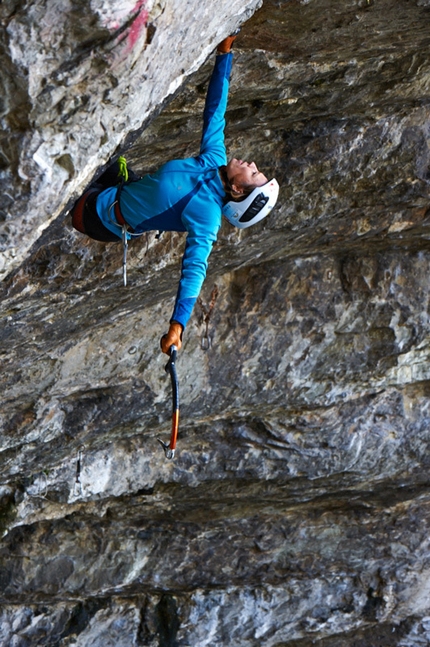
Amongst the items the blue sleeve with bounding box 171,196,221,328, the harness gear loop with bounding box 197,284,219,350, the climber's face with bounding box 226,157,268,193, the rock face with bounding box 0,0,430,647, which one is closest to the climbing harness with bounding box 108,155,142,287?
the rock face with bounding box 0,0,430,647

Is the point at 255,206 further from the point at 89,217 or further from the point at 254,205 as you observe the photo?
the point at 89,217

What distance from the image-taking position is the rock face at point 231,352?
478cm

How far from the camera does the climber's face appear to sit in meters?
5.97

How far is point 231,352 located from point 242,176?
4.34m

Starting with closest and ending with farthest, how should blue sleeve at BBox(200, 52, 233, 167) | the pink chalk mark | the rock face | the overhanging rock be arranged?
1. the overhanging rock
2. the pink chalk mark
3. the rock face
4. blue sleeve at BBox(200, 52, 233, 167)

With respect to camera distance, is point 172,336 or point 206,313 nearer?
point 172,336

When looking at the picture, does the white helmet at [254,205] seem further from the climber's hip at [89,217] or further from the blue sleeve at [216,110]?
the climber's hip at [89,217]

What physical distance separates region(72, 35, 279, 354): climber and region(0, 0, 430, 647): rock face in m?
0.37

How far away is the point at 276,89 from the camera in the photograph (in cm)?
731

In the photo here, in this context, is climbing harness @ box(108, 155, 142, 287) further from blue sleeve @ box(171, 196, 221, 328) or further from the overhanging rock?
the overhanging rock

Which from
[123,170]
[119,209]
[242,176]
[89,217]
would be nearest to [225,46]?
[242,176]

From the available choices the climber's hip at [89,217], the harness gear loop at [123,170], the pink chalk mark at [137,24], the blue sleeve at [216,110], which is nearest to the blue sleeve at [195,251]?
the blue sleeve at [216,110]

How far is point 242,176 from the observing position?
5973 millimetres

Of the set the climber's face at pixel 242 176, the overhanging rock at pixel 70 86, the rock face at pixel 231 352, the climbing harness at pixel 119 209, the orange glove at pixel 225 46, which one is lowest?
the rock face at pixel 231 352
